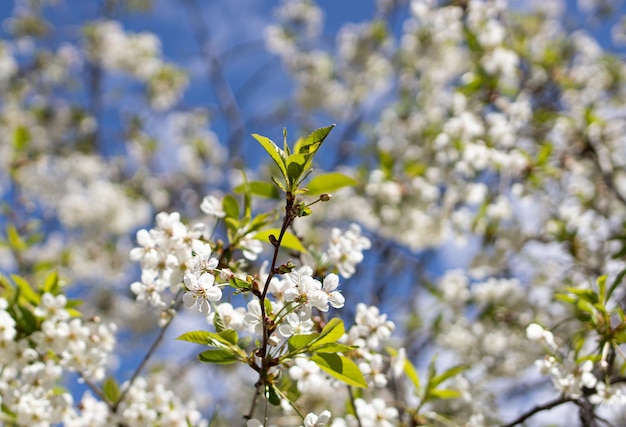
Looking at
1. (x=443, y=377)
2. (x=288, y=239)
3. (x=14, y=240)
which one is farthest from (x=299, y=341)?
(x=14, y=240)

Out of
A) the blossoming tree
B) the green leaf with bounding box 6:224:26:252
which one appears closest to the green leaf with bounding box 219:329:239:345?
the blossoming tree

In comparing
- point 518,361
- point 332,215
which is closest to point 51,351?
point 518,361

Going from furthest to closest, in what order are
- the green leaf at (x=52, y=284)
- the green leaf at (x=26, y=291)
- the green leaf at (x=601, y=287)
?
the green leaf at (x=52, y=284) → the green leaf at (x=26, y=291) → the green leaf at (x=601, y=287)

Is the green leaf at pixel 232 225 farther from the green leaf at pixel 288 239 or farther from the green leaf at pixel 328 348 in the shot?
the green leaf at pixel 328 348

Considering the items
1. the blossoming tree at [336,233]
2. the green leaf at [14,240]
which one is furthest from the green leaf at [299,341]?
the green leaf at [14,240]

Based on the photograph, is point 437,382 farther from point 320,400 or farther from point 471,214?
point 320,400

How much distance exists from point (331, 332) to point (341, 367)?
0.35 ft

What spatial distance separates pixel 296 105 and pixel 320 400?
219 inches

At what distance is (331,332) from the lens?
1380mm

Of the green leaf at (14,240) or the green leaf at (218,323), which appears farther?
the green leaf at (14,240)

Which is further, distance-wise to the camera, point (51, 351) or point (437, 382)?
point (437, 382)

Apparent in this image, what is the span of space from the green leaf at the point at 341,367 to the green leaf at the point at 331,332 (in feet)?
0.15

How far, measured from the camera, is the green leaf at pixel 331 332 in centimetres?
137

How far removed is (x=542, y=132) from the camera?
4.29 meters
